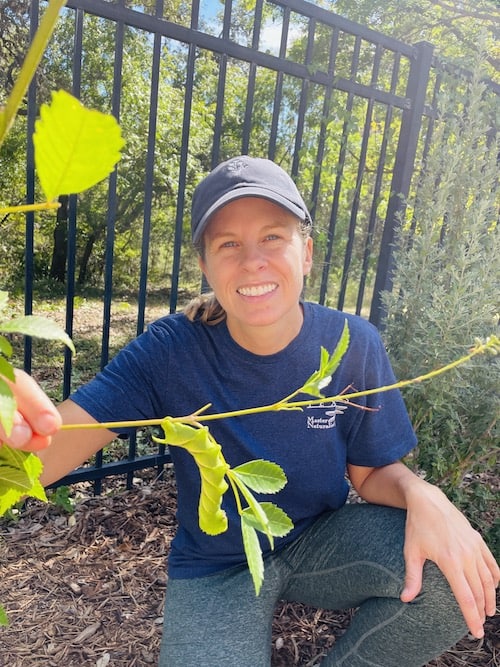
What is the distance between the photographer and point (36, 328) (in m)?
0.41

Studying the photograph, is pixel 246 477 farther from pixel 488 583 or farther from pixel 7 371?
pixel 488 583

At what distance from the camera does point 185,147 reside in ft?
8.87

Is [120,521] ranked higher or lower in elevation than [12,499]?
lower

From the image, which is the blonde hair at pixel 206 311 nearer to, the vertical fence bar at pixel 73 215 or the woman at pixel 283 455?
the woman at pixel 283 455

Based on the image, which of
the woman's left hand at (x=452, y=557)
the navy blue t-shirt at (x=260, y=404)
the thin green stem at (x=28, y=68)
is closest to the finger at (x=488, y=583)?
the woman's left hand at (x=452, y=557)

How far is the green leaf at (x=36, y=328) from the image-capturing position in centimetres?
40

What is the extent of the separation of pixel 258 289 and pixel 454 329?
881 mm

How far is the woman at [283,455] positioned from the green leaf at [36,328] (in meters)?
0.96

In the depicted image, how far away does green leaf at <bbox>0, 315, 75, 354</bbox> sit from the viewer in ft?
1.33

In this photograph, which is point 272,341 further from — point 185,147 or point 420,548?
point 185,147

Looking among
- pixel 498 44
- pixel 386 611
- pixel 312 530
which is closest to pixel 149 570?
pixel 312 530

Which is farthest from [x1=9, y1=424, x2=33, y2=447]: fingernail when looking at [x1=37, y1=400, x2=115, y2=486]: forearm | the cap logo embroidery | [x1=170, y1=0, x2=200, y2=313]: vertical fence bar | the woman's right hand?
[x1=170, y1=0, x2=200, y2=313]: vertical fence bar

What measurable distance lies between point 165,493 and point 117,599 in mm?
728

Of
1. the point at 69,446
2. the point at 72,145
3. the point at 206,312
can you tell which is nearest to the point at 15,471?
the point at 72,145
